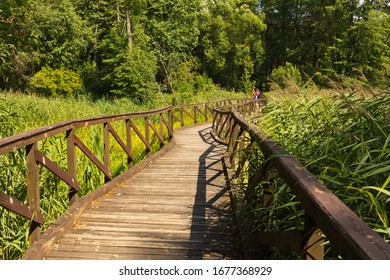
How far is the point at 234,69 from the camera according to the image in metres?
48.7

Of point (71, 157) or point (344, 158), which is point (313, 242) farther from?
point (71, 157)

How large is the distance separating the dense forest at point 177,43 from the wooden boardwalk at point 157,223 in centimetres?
1826

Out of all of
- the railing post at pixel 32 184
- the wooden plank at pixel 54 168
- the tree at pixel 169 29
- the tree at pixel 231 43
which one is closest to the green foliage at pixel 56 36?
the tree at pixel 169 29

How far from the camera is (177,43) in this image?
38.4 meters

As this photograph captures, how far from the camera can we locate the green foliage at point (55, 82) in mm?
31297

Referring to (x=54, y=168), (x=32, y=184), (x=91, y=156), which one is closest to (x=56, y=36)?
(x=91, y=156)

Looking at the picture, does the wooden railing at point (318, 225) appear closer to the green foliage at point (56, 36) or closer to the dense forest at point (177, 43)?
the dense forest at point (177, 43)

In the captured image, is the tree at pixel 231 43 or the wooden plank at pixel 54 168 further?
the tree at pixel 231 43

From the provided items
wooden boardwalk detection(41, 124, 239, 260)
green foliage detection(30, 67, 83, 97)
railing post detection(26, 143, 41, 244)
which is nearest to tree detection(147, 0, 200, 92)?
green foliage detection(30, 67, 83, 97)

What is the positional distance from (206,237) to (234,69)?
46687 mm

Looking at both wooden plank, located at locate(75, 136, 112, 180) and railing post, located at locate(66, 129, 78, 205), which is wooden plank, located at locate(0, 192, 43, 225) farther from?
wooden plank, located at locate(75, 136, 112, 180)

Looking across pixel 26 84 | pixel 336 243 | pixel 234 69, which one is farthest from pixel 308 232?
pixel 234 69

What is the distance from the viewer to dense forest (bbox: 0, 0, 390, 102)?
30.9 metres

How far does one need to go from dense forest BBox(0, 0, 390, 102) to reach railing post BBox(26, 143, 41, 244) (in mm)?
20594
